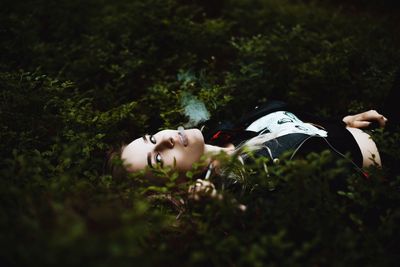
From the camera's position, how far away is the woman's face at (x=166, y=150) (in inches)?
113

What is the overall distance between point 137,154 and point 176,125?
0.82 metres

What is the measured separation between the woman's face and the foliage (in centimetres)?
31

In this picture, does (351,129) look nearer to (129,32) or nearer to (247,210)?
(247,210)

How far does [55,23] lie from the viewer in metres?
5.16

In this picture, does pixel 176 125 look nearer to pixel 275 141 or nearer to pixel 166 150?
pixel 166 150

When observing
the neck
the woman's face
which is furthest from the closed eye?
the neck

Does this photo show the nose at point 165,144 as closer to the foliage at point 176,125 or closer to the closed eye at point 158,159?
the closed eye at point 158,159

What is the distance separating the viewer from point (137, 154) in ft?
9.47

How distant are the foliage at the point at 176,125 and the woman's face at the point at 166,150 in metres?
0.31

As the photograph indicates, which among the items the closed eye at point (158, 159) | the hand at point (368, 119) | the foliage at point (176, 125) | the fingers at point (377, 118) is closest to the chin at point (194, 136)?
the closed eye at point (158, 159)

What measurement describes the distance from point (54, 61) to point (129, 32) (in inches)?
44.9

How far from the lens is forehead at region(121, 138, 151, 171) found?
2838 millimetres

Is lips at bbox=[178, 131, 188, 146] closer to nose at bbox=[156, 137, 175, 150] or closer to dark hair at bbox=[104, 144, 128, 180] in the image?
nose at bbox=[156, 137, 175, 150]

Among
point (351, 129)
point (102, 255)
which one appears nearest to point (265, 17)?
point (351, 129)
